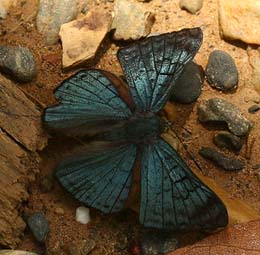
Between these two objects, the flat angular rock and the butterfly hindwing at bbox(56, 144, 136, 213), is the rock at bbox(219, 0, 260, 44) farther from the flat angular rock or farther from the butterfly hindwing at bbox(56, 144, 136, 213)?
the flat angular rock

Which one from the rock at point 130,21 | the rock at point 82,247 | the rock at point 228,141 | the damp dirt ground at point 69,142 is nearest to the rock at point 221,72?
the damp dirt ground at point 69,142

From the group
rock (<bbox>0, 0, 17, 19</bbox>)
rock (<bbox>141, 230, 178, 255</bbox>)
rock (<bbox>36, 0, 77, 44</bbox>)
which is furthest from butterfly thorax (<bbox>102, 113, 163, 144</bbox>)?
rock (<bbox>0, 0, 17, 19</bbox>)

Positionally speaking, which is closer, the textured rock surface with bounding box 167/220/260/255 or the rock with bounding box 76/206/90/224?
the textured rock surface with bounding box 167/220/260/255

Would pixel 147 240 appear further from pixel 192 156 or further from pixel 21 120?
pixel 21 120

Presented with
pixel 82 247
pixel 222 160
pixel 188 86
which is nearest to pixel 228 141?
pixel 222 160

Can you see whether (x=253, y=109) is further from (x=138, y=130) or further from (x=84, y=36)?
(x=84, y=36)

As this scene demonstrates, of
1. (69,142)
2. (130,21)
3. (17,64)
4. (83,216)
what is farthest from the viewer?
(130,21)

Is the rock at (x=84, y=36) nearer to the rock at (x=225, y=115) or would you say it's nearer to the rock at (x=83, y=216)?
the rock at (x=225, y=115)
